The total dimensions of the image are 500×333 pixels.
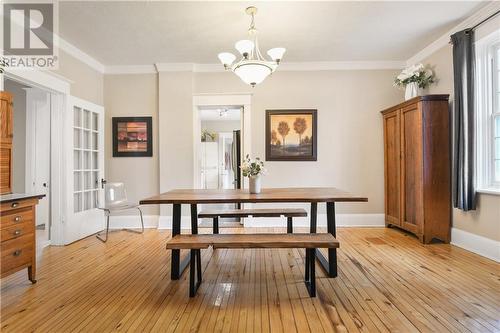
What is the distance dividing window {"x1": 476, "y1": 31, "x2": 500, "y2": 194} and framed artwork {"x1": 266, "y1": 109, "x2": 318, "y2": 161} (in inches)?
83.8

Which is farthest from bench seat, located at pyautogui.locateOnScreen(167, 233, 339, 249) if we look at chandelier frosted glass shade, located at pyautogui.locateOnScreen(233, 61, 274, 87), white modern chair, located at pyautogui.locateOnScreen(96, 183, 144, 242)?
white modern chair, located at pyautogui.locateOnScreen(96, 183, 144, 242)

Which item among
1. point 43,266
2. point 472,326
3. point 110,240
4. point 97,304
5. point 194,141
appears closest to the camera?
point 472,326

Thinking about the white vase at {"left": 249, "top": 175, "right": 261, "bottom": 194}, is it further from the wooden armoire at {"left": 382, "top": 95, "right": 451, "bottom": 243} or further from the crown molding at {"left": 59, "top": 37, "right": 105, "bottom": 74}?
the crown molding at {"left": 59, "top": 37, "right": 105, "bottom": 74}

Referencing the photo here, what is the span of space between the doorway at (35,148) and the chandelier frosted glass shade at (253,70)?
2.69 m

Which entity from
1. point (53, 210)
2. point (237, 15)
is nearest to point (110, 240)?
point (53, 210)

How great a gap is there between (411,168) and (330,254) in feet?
6.75

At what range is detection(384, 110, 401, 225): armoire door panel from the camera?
4.08 m

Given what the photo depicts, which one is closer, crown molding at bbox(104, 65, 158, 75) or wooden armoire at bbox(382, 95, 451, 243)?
wooden armoire at bbox(382, 95, 451, 243)

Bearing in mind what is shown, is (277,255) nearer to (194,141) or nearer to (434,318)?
(434,318)

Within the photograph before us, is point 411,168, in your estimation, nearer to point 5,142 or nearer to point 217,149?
point 5,142

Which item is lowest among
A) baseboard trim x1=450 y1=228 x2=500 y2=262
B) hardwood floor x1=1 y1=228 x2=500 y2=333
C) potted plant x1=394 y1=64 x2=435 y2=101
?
hardwood floor x1=1 y1=228 x2=500 y2=333

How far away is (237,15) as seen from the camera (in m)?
3.04

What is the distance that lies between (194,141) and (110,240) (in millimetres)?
1960

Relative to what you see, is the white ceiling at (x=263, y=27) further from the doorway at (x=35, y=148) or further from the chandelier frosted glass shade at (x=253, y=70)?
the doorway at (x=35, y=148)
